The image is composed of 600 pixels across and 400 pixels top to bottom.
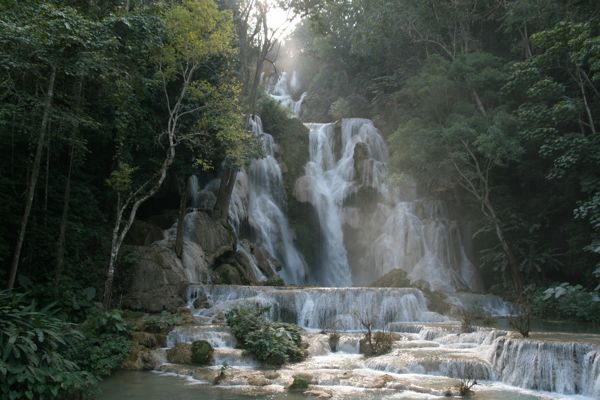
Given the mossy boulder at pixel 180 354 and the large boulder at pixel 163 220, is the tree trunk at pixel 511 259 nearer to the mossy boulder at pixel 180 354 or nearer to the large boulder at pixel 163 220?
the large boulder at pixel 163 220

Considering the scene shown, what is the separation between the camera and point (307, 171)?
27.7 meters

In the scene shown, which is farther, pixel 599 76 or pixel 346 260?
pixel 346 260

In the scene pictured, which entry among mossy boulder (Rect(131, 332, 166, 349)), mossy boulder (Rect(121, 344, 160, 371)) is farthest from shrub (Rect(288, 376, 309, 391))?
mossy boulder (Rect(131, 332, 166, 349))

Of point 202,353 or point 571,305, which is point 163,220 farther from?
point 571,305

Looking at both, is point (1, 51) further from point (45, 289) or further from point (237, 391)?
point (237, 391)

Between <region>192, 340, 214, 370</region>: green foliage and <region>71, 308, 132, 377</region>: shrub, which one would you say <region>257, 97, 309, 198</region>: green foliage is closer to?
<region>192, 340, 214, 370</region>: green foliage

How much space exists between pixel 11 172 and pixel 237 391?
771cm

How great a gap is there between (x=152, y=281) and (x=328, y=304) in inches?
217

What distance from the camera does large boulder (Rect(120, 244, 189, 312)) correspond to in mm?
15296

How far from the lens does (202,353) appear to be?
11344mm

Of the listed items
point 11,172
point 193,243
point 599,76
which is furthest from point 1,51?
point 599,76

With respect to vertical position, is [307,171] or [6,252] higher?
[307,171]

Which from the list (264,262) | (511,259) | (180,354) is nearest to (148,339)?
(180,354)

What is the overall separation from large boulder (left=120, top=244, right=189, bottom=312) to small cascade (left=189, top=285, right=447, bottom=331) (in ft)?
2.34
